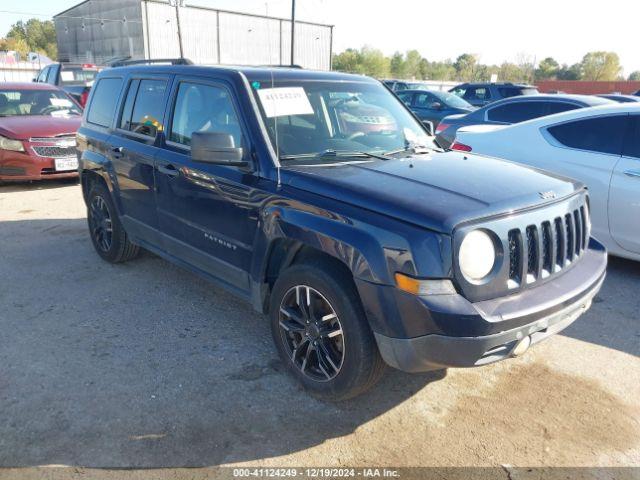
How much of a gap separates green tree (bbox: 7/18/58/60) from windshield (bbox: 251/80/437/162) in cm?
9891

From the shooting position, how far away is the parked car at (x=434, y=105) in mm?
13688

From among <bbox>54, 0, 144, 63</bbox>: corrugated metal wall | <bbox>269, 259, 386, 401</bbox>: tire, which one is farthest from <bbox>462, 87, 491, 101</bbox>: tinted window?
<bbox>54, 0, 144, 63</bbox>: corrugated metal wall

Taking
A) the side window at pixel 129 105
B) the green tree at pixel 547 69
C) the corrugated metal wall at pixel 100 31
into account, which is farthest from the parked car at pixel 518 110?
the green tree at pixel 547 69

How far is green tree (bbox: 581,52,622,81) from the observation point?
8050 cm

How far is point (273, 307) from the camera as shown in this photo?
3342mm

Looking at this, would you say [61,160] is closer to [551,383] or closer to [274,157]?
[274,157]

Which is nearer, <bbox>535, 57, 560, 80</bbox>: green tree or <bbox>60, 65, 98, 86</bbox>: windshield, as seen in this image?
<bbox>60, 65, 98, 86</bbox>: windshield

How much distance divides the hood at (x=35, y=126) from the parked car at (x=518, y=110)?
633 cm

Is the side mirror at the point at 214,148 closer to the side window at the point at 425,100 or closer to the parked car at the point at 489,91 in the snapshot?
the side window at the point at 425,100

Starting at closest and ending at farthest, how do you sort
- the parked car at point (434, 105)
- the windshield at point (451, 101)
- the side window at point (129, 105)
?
the side window at point (129, 105), the parked car at point (434, 105), the windshield at point (451, 101)

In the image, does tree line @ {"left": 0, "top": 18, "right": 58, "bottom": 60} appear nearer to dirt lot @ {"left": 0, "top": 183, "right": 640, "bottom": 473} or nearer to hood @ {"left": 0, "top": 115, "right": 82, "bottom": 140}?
hood @ {"left": 0, "top": 115, "right": 82, "bottom": 140}

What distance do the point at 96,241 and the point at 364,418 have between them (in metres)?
3.77

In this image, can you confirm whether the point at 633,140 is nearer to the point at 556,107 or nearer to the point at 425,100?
the point at 556,107

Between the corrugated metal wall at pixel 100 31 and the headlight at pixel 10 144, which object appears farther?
the corrugated metal wall at pixel 100 31
